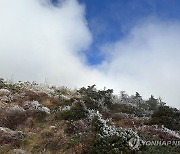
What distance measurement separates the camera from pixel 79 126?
1039 inches

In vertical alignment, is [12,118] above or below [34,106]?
below

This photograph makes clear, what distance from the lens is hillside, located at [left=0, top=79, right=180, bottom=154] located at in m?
22.3

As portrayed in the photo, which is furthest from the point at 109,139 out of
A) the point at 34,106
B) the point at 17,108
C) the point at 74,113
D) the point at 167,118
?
the point at 34,106

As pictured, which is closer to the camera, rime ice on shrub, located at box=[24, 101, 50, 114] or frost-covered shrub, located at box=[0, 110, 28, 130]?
frost-covered shrub, located at box=[0, 110, 28, 130]

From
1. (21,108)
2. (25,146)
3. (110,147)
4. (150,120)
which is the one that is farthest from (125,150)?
(21,108)

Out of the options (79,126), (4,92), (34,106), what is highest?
(4,92)

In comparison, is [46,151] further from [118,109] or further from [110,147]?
[118,109]

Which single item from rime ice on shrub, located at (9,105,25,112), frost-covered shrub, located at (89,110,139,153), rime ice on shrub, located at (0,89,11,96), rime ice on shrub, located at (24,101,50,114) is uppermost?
rime ice on shrub, located at (0,89,11,96)

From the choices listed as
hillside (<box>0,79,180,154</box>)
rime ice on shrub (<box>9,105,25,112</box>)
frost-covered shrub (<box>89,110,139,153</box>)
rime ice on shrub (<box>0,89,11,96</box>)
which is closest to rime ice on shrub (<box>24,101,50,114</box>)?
hillside (<box>0,79,180,154</box>)

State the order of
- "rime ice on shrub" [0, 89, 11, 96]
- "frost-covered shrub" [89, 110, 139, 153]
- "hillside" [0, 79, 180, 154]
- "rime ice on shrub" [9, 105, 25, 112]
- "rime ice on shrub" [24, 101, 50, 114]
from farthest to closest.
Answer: "rime ice on shrub" [0, 89, 11, 96] → "rime ice on shrub" [24, 101, 50, 114] → "rime ice on shrub" [9, 105, 25, 112] → "hillside" [0, 79, 180, 154] → "frost-covered shrub" [89, 110, 139, 153]

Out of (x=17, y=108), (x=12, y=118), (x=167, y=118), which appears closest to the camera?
(x=167, y=118)

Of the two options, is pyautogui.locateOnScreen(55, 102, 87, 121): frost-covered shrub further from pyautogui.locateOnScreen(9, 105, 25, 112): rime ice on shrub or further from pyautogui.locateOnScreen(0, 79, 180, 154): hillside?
pyautogui.locateOnScreen(9, 105, 25, 112): rime ice on shrub

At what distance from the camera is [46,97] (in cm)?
3853

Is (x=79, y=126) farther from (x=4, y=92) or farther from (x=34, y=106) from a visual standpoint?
(x=4, y=92)
